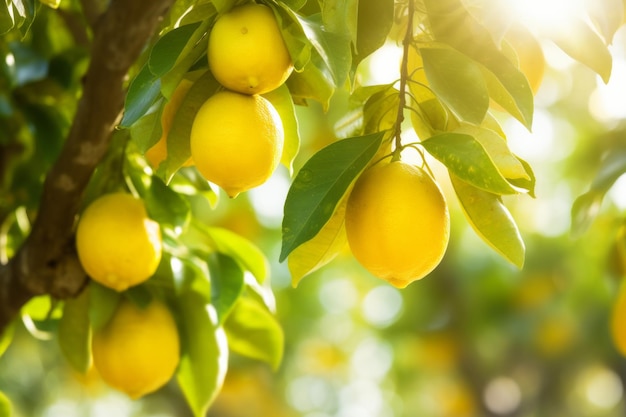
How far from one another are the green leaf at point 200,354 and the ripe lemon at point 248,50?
0.56m

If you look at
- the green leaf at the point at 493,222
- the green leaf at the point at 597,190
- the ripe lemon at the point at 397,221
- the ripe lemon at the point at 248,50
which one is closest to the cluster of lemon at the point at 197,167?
the ripe lemon at the point at 248,50

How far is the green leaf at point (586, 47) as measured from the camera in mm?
877

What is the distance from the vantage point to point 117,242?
121 centimetres

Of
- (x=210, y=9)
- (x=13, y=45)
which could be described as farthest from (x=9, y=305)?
(x=210, y=9)

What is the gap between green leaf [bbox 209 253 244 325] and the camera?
1286 mm

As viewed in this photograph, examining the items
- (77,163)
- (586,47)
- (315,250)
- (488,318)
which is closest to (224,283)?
(77,163)

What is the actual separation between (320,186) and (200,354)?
592 mm

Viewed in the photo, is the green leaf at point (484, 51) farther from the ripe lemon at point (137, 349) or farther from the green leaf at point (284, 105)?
the ripe lemon at point (137, 349)

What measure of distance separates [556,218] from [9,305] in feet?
11.8

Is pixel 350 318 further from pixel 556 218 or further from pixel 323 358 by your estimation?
pixel 556 218

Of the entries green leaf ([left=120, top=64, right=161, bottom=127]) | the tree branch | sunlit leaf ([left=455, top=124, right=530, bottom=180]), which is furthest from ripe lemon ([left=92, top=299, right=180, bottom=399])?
sunlit leaf ([left=455, top=124, right=530, bottom=180])

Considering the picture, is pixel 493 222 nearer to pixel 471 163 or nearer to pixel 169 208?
pixel 471 163

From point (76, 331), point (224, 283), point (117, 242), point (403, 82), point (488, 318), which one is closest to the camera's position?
point (403, 82)

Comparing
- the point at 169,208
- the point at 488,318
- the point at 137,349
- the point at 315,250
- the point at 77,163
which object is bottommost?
the point at 488,318
